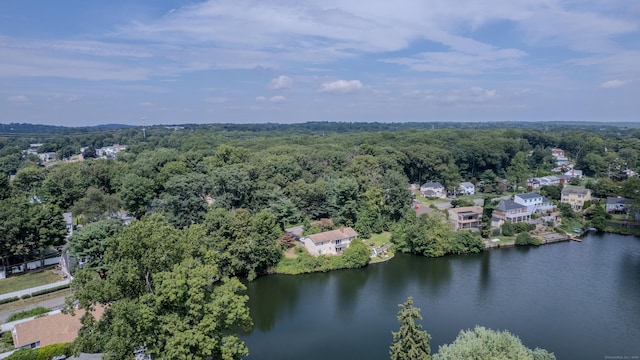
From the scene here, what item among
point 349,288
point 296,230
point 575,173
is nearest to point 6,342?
point 349,288

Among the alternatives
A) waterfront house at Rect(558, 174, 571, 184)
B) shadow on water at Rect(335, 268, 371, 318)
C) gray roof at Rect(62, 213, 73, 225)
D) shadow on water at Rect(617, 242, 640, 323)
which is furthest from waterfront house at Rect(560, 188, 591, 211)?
gray roof at Rect(62, 213, 73, 225)

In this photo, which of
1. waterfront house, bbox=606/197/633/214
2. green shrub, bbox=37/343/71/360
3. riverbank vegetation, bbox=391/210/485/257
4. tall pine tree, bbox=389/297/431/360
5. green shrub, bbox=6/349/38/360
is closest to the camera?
tall pine tree, bbox=389/297/431/360

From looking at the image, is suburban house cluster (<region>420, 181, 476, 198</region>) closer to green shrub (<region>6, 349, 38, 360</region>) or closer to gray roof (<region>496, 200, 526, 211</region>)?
gray roof (<region>496, 200, 526, 211</region>)

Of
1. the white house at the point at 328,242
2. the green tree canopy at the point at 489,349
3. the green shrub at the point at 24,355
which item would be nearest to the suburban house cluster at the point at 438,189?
the white house at the point at 328,242

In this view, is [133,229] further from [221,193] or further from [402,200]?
[402,200]

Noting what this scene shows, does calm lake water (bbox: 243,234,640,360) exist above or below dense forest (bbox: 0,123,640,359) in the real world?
below

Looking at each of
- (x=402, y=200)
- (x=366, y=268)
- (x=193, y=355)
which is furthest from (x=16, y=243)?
(x=402, y=200)
